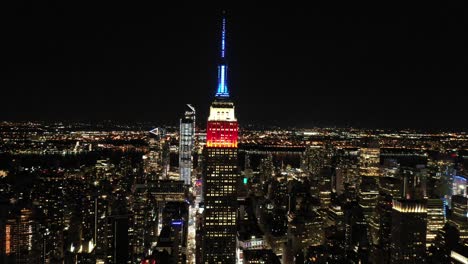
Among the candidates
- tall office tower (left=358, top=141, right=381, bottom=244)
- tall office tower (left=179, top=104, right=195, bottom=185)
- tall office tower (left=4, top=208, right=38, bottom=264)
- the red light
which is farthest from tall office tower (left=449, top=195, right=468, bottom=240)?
tall office tower (left=179, top=104, right=195, bottom=185)

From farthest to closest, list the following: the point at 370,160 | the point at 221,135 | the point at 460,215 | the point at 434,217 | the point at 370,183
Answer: the point at 370,160 < the point at 370,183 < the point at 460,215 < the point at 434,217 < the point at 221,135

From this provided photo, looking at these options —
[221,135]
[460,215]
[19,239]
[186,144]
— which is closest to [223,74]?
[221,135]

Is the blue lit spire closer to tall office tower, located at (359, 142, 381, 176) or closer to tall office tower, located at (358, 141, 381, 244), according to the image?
tall office tower, located at (358, 141, 381, 244)

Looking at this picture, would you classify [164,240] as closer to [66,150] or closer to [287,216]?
[287,216]

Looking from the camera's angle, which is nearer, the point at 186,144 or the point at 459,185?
the point at 459,185

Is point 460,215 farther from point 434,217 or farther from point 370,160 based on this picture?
point 370,160

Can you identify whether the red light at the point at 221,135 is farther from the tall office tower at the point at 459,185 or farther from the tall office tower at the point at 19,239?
the tall office tower at the point at 459,185
